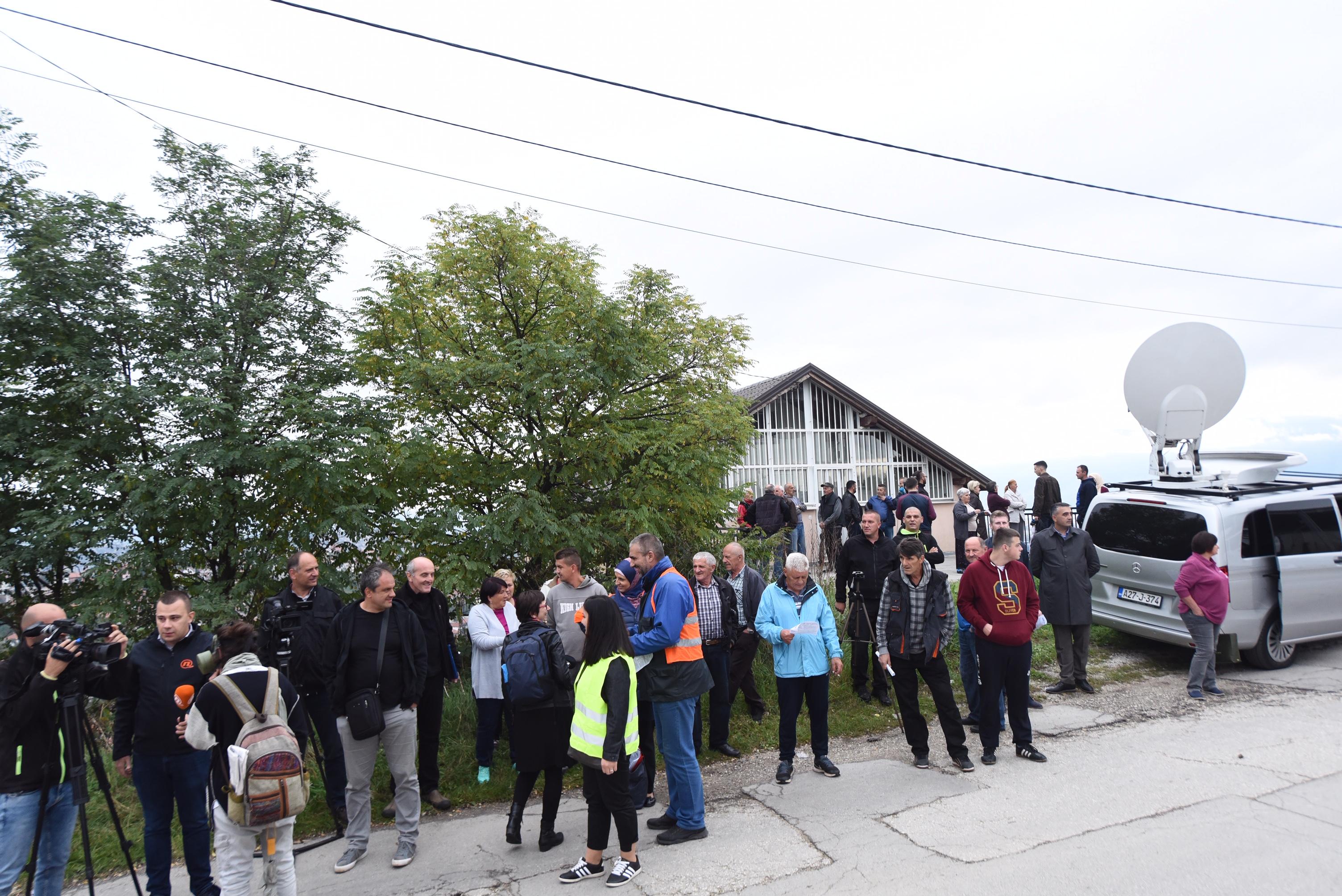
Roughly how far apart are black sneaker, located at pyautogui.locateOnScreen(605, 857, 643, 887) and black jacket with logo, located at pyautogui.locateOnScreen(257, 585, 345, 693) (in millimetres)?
2370

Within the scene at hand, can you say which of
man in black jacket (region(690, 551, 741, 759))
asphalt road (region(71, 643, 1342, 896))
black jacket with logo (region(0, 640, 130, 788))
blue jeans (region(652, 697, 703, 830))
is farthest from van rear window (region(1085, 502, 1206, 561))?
black jacket with logo (region(0, 640, 130, 788))

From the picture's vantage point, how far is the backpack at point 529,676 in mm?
4922

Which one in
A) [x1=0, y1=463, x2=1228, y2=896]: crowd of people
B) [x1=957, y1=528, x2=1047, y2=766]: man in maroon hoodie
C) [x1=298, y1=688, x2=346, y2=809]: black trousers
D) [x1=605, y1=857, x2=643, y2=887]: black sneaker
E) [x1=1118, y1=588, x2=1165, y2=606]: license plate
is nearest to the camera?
[x1=0, y1=463, x2=1228, y2=896]: crowd of people

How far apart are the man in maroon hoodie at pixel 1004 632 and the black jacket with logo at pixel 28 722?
6207 millimetres

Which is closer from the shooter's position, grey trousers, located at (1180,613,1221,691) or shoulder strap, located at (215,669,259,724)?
shoulder strap, located at (215,669,259,724)

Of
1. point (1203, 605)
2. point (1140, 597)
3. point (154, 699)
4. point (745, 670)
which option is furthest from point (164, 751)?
point (1140, 597)

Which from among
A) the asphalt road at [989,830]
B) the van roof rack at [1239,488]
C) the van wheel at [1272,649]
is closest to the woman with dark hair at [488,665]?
the asphalt road at [989,830]

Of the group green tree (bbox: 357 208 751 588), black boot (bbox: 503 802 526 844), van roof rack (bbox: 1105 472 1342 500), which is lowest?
black boot (bbox: 503 802 526 844)

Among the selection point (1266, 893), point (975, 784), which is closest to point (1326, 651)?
point (975, 784)

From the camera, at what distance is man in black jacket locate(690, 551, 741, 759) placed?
6.62 metres

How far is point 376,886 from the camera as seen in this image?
4629mm

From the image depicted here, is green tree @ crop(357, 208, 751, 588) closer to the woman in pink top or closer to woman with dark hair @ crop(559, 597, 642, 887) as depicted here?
woman with dark hair @ crop(559, 597, 642, 887)

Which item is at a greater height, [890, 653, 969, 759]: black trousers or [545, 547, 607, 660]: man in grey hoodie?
[545, 547, 607, 660]: man in grey hoodie

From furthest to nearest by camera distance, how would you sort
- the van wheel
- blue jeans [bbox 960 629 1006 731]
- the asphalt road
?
the van wheel → blue jeans [bbox 960 629 1006 731] → the asphalt road
